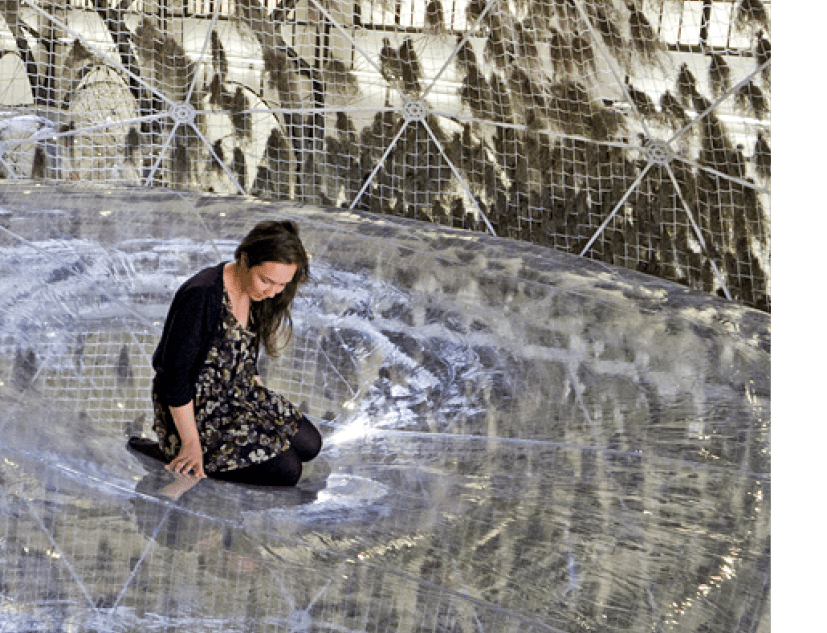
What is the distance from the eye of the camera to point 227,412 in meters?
1.57

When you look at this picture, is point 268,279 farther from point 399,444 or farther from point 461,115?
point 461,115

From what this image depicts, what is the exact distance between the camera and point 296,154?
2.35m

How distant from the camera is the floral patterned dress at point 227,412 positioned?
154 centimetres

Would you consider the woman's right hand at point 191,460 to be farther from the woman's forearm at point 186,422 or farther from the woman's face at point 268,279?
the woman's face at point 268,279

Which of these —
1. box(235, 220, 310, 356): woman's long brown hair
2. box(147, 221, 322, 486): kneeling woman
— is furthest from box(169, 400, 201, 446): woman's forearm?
box(235, 220, 310, 356): woman's long brown hair

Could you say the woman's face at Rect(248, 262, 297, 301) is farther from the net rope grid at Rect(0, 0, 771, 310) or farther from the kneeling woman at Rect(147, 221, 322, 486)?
the net rope grid at Rect(0, 0, 771, 310)

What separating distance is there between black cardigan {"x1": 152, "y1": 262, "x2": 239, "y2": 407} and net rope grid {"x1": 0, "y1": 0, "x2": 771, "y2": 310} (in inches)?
35.3

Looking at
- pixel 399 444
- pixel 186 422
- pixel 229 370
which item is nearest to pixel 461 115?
A: pixel 399 444

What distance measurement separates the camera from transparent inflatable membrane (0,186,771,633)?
4.16 feet

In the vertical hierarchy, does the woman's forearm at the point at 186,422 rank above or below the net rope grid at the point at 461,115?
below

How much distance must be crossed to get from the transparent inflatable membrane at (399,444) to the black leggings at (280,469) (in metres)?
0.03

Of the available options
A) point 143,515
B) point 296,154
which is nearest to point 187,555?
point 143,515

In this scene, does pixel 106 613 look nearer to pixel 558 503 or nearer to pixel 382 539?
pixel 382 539

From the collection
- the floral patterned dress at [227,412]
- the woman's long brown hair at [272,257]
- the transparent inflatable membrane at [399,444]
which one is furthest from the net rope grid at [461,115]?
the floral patterned dress at [227,412]
